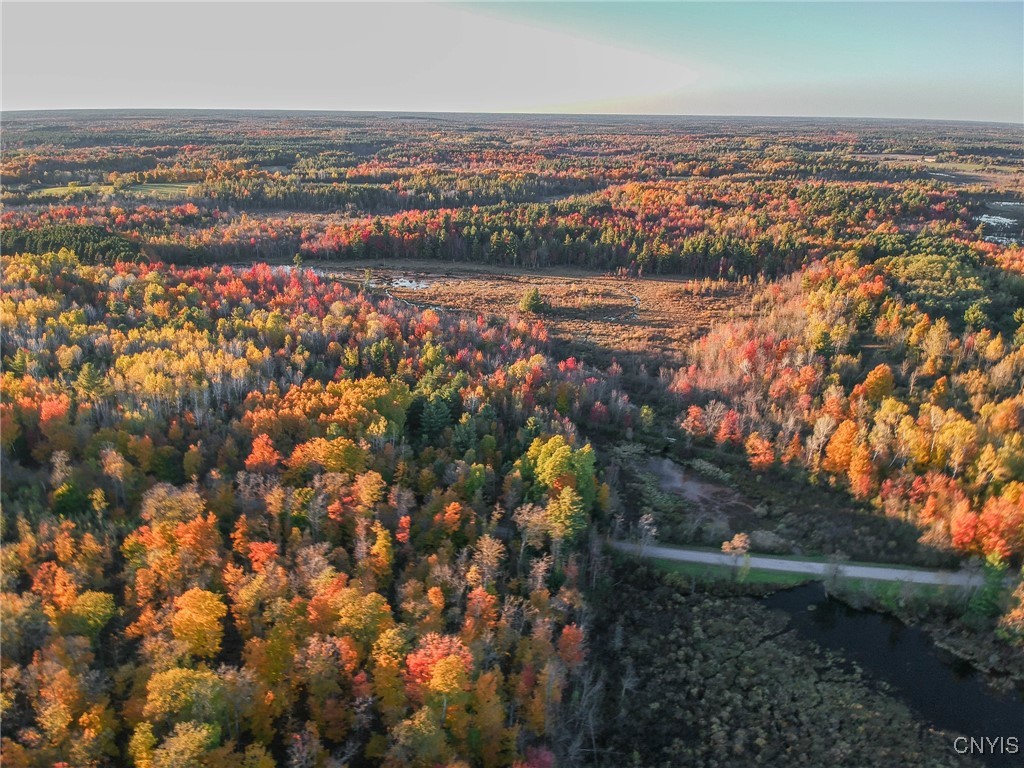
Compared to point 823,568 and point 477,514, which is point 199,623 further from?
point 823,568

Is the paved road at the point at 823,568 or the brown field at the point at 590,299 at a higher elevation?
the brown field at the point at 590,299

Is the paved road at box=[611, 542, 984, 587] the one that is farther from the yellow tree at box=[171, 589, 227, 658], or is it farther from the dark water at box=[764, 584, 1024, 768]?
the yellow tree at box=[171, 589, 227, 658]

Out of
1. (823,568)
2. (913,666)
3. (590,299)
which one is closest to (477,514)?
(823,568)

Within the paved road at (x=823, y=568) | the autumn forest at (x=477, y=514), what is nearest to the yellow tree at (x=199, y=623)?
the autumn forest at (x=477, y=514)

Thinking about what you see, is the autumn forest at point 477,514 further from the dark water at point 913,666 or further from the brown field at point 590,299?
the brown field at point 590,299

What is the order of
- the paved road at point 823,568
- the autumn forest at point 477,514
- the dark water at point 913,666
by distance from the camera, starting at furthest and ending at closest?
the paved road at point 823,568
the dark water at point 913,666
the autumn forest at point 477,514

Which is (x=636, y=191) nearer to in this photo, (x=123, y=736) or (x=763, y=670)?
(x=763, y=670)
